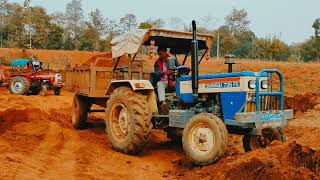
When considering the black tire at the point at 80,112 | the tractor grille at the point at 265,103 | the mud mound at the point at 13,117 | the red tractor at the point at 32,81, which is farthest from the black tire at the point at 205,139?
the red tractor at the point at 32,81

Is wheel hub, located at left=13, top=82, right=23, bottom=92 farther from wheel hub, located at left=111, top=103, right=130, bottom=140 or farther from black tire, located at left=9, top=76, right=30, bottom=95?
wheel hub, located at left=111, top=103, right=130, bottom=140

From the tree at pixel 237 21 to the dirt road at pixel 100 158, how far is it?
40.5 m

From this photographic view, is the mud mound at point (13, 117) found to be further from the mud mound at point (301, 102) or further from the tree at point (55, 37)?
the tree at point (55, 37)

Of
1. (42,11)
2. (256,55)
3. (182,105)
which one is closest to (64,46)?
(42,11)

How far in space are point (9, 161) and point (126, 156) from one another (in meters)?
2.25

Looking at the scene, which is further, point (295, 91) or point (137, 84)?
point (295, 91)

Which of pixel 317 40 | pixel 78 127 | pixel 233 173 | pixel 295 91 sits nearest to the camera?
pixel 233 173

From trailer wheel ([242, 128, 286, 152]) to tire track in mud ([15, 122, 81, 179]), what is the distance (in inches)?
113

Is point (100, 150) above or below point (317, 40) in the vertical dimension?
below

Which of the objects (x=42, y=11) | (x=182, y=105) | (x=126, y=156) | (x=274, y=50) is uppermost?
(x=42, y=11)

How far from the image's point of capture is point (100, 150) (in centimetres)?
848

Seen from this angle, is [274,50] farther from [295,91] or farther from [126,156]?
[126,156]

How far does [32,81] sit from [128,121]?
48.9ft

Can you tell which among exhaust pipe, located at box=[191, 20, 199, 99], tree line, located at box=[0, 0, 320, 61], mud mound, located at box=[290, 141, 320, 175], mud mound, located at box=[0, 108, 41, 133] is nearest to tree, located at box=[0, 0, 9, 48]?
tree line, located at box=[0, 0, 320, 61]
